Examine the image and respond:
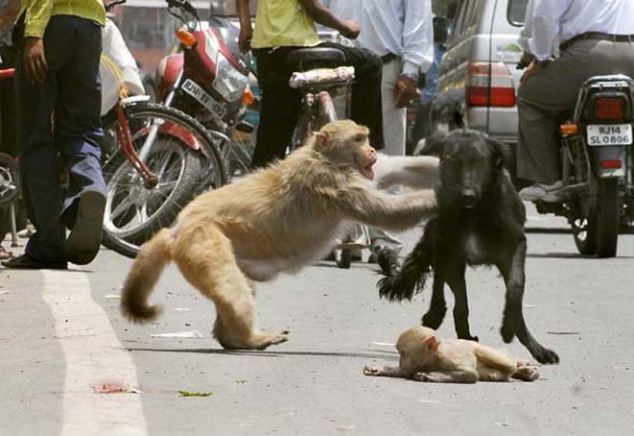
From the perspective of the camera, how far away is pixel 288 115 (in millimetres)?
11297

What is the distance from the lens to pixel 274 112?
444 inches

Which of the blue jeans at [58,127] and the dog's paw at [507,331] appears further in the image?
the blue jeans at [58,127]

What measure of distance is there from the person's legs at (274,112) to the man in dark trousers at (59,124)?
1088 mm

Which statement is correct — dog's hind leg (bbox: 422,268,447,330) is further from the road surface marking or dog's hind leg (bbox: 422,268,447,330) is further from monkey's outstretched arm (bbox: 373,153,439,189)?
the road surface marking

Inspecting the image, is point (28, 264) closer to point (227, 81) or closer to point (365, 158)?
point (227, 81)

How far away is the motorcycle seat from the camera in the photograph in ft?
35.9

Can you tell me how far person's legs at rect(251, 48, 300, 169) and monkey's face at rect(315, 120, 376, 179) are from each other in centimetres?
327

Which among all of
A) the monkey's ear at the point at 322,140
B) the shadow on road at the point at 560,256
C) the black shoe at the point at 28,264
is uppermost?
the monkey's ear at the point at 322,140

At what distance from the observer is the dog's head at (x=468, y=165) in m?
7.56

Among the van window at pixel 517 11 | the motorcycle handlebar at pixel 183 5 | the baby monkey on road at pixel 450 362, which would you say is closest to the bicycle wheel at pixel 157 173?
the motorcycle handlebar at pixel 183 5

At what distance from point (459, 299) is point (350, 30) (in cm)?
370

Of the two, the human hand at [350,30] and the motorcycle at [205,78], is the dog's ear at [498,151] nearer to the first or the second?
the human hand at [350,30]

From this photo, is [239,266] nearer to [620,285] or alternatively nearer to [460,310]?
[460,310]

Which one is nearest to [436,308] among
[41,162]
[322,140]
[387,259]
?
[322,140]
